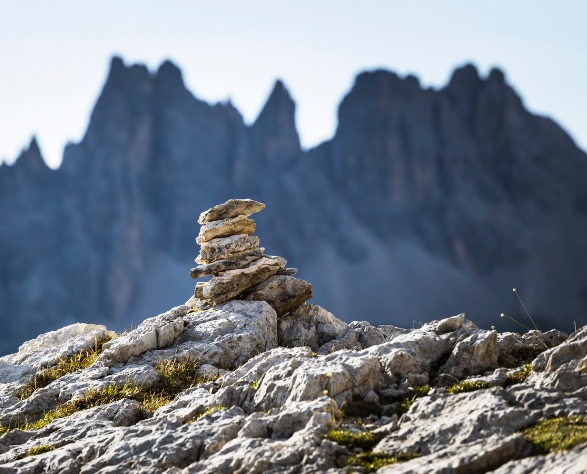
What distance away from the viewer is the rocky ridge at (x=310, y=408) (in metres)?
11.4

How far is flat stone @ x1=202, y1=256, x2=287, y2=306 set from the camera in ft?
86.5

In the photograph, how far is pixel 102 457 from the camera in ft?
43.6

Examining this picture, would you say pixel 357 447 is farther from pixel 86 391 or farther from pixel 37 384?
pixel 37 384

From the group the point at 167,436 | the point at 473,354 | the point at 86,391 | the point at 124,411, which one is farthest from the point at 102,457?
the point at 473,354

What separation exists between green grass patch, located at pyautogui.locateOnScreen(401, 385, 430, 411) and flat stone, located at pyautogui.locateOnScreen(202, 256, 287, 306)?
495 inches

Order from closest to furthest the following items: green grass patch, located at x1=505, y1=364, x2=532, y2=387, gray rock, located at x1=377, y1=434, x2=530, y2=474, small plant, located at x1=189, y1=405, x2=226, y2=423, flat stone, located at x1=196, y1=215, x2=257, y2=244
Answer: gray rock, located at x1=377, y1=434, x2=530, y2=474
green grass patch, located at x1=505, y1=364, x2=532, y2=387
small plant, located at x1=189, y1=405, x2=226, y2=423
flat stone, located at x1=196, y1=215, x2=257, y2=244

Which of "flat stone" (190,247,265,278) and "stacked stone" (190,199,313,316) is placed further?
"flat stone" (190,247,265,278)

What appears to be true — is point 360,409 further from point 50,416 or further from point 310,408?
point 50,416

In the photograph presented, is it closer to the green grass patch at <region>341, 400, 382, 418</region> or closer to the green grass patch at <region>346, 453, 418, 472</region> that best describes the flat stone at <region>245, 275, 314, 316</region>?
the green grass patch at <region>341, 400, 382, 418</region>

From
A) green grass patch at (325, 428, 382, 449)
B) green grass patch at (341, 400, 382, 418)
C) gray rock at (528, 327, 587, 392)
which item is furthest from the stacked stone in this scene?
green grass patch at (325, 428, 382, 449)

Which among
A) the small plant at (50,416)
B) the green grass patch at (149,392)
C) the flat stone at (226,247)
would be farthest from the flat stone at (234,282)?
the small plant at (50,416)

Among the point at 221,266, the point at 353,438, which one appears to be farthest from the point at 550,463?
the point at 221,266

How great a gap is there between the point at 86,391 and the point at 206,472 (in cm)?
972

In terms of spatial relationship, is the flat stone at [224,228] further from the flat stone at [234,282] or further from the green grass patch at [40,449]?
the green grass patch at [40,449]
